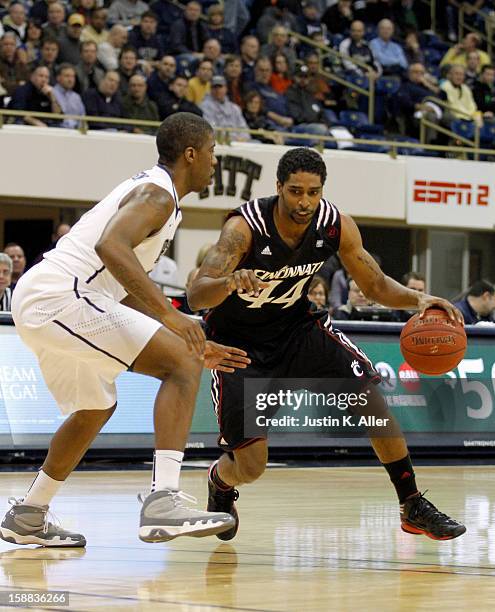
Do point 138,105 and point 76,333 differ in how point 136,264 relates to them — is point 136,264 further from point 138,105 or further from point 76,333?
point 138,105

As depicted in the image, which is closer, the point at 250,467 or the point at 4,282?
the point at 250,467

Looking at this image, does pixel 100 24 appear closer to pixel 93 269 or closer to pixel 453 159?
pixel 453 159

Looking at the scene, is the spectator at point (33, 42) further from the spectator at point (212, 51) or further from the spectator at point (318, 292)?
the spectator at point (318, 292)

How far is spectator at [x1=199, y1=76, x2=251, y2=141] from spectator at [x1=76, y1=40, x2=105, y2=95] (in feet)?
4.90

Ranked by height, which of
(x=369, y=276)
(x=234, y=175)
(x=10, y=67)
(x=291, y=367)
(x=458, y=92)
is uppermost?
(x=10, y=67)

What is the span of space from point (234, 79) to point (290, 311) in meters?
12.0

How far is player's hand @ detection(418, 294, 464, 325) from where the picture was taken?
248 inches

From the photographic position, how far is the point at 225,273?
20.2ft

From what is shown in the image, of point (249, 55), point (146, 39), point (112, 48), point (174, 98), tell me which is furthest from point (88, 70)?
point (249, 55)

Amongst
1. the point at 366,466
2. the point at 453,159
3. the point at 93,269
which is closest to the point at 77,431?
the point at 93,269

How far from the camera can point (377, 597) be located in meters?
4.58

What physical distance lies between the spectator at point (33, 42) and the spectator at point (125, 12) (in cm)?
177

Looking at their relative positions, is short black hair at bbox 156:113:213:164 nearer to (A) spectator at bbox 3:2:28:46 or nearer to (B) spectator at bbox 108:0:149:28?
(A) spectator at bbox 3:2:28:46

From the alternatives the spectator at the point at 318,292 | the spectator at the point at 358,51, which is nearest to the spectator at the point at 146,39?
the spectator at the point at 358,51
